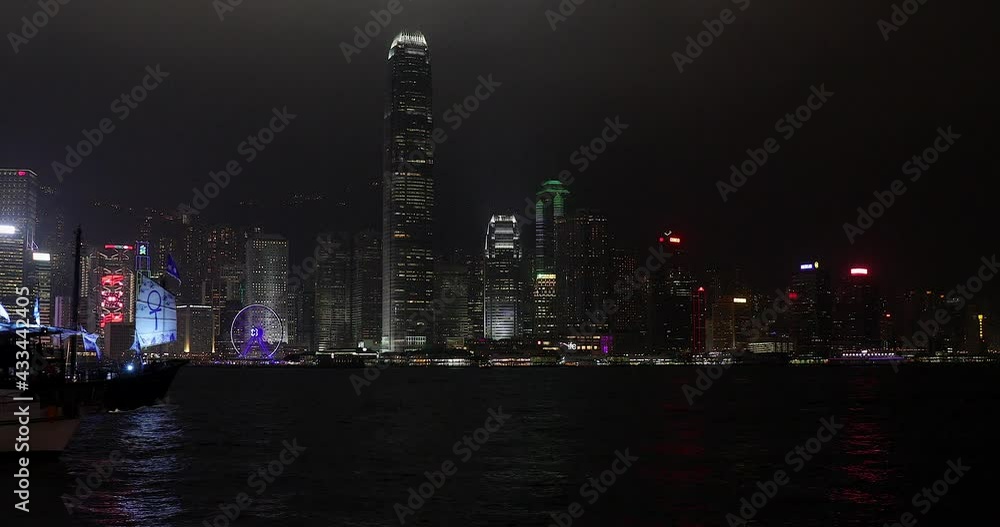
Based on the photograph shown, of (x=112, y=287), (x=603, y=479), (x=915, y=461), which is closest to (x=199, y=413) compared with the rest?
(x=112, y=287)

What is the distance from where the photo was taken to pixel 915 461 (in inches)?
2191

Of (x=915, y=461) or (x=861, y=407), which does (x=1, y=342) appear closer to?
(x=915, y=461)

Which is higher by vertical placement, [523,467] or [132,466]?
[132,466]

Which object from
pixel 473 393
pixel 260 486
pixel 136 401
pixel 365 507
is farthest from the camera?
pixel 473 393

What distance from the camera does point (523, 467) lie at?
52312 millimetres

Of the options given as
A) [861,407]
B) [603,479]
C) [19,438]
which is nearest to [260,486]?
[19,438]

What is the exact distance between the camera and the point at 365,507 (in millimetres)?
39500

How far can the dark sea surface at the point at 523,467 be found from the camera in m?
37.8

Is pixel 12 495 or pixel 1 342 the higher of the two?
pixel 1 342

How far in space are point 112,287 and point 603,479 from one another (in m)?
111

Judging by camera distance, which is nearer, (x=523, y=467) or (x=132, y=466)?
(x=132, y=466)

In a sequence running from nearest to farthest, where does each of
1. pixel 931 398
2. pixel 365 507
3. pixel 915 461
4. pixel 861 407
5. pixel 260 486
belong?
pixel 365 507
pixel 260 486
pixel 915 461
pixel 861 407
pixel 931 398

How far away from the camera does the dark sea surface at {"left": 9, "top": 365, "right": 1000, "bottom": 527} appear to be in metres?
37.8

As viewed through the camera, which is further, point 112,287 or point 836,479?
point 112,287
